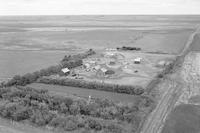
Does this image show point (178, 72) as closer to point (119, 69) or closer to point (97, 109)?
point (119, 69)

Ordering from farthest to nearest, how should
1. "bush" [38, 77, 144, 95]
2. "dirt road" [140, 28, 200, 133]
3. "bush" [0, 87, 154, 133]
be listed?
"bush" [38, 77, 144, 95] < "bush" [0, 87, 154, 133] < "dirt road" [140, 28, 200, 133]

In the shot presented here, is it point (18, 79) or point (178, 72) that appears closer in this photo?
point (18, 79)

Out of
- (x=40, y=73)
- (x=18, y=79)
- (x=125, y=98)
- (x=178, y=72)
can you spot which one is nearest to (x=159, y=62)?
(x=178, y=72)

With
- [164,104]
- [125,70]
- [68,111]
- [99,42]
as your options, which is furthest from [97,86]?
[99,42]

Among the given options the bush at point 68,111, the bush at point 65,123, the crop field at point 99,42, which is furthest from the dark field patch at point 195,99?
the crop field at point 99,42

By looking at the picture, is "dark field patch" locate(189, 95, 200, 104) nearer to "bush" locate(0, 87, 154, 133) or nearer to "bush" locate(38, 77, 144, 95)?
"bush" locate(0, 87, 154, 133)

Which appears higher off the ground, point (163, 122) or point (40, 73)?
point (40, 73)

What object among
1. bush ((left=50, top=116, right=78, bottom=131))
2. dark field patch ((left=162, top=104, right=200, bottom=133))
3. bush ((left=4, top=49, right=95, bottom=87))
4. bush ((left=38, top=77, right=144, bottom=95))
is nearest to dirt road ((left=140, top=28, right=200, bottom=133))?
dark field patch ((left=162, top=104, right=200, bottom=133))

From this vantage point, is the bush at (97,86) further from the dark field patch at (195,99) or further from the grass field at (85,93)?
the dark field patch at (195,99)
